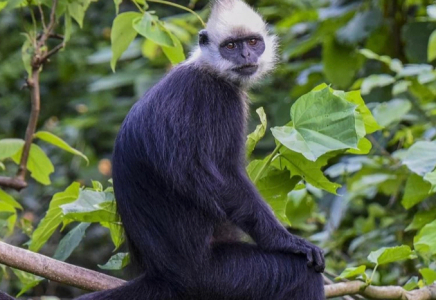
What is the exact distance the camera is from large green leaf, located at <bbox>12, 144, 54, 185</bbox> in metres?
3.73

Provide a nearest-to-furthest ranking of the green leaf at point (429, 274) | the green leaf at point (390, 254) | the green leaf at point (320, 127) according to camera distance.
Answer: the green leaf at point (320, 127)
the green leaf at point (390, 254)
the green leaf at point (429, 274)

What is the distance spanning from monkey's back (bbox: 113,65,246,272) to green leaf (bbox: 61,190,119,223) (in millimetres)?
101

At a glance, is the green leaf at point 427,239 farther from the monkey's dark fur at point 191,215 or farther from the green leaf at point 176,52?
the green leaf at point 176,52

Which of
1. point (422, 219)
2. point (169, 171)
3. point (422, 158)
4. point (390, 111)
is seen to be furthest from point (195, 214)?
point (390, 111)

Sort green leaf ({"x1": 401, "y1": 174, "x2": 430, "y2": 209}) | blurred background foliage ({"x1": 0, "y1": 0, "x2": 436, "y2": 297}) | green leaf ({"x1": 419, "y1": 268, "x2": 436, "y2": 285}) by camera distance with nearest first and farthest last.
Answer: green leaf ({"x1": 419, "y1": 268, "x2": 436, "y2": 285}) → green leaf ({"x1": 401, "y1": 174, "x2": 430, "y2": 209}) → blurred background foliage ({"x1": 0, "y1": 0, "x2": 436, "y2": 297})

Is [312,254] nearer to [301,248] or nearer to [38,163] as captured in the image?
[301,248]

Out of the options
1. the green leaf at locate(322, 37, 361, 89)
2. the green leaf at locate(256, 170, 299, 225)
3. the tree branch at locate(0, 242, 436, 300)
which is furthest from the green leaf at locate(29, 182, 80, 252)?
the green leaf at locate(322, 37, 361, 89)

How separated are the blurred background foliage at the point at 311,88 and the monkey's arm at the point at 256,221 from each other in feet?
2.52

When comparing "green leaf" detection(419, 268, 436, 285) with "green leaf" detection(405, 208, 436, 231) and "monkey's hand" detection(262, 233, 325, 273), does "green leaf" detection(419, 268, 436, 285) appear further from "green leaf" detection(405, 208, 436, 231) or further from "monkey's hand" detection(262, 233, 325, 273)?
"monkey's hand" detection(262, 233, 325, 273)

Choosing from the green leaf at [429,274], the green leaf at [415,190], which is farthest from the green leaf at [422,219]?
the green leaf at [429,274]

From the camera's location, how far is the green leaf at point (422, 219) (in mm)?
3600

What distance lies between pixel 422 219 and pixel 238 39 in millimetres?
1231

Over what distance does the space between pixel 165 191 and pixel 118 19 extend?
98cm

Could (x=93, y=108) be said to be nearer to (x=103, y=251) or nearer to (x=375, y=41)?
(x=103, y=251)
